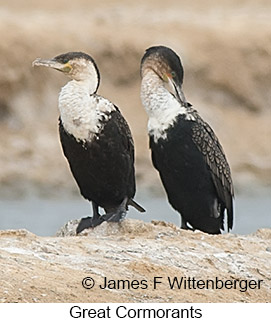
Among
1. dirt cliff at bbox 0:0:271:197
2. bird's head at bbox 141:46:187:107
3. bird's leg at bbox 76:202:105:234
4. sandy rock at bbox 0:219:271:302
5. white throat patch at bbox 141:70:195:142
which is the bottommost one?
sandy rock at bbox 0:219:271:302

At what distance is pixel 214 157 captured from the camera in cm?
981

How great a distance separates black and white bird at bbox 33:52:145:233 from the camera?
29.7 ft

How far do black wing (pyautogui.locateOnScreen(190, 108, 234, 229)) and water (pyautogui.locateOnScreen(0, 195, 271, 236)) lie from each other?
5.54m

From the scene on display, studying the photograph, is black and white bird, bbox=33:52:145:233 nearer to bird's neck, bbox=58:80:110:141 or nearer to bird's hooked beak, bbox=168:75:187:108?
bird's neck, bbox=58:80:110:141

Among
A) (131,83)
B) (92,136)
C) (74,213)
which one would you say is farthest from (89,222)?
(131,83)

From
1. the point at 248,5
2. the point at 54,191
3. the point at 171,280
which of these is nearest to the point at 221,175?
the point at 171,280

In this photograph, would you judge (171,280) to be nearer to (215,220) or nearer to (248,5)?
(215,220)

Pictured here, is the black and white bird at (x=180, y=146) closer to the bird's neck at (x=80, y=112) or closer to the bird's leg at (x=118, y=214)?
the bird's leg at (x=118, y=214)

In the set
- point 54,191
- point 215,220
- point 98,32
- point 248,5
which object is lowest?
point 215,220

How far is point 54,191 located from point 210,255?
39.7ft

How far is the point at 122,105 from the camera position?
884 inches

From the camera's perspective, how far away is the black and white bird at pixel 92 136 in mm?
9039

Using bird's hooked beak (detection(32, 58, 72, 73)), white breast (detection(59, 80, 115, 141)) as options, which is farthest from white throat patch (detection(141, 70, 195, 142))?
bird's hooked beak (detection(32, 58, 72, 73))

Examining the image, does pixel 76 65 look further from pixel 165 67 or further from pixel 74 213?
pixel 74 213
